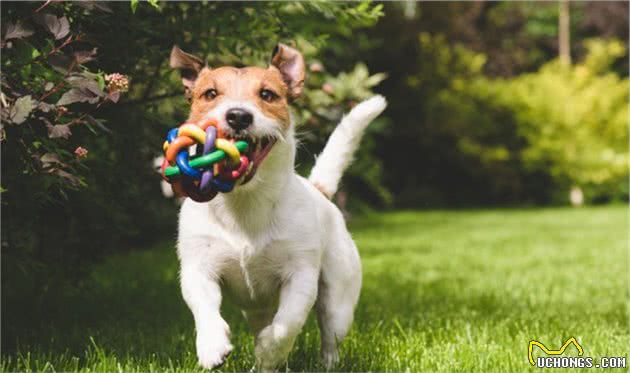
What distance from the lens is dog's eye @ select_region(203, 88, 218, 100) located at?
3053 millimetres

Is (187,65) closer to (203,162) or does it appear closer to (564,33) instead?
(203,162)

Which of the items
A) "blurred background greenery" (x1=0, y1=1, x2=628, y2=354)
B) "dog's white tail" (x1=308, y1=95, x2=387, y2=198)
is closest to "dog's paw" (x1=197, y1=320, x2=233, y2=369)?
"blurred background greenery" (x1=0, y1=1, x2=628, y2=354)

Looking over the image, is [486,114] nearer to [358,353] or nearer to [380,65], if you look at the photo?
[380,65]

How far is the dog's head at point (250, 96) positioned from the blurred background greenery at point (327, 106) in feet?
1.03

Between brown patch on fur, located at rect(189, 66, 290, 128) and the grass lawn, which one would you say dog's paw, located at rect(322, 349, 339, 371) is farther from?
brown patch on fur, located at rect(189, 66, 290, 128)

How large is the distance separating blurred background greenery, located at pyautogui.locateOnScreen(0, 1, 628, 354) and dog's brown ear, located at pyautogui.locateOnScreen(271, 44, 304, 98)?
66 cm

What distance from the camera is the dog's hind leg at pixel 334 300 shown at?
136 inches

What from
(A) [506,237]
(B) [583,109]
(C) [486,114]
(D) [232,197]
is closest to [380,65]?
(C) [486,114]

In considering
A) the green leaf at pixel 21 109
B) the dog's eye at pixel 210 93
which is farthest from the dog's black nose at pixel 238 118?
the green leaf at pixel 21 109

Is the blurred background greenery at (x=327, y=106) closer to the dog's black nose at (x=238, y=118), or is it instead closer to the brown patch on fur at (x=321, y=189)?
the dog's black nose at (x=238, y=118)

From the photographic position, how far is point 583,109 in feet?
69.2

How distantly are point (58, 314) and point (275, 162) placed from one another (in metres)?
2.47

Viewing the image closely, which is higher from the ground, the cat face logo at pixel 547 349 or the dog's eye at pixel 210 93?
the dog's eye at pixel 210 93
